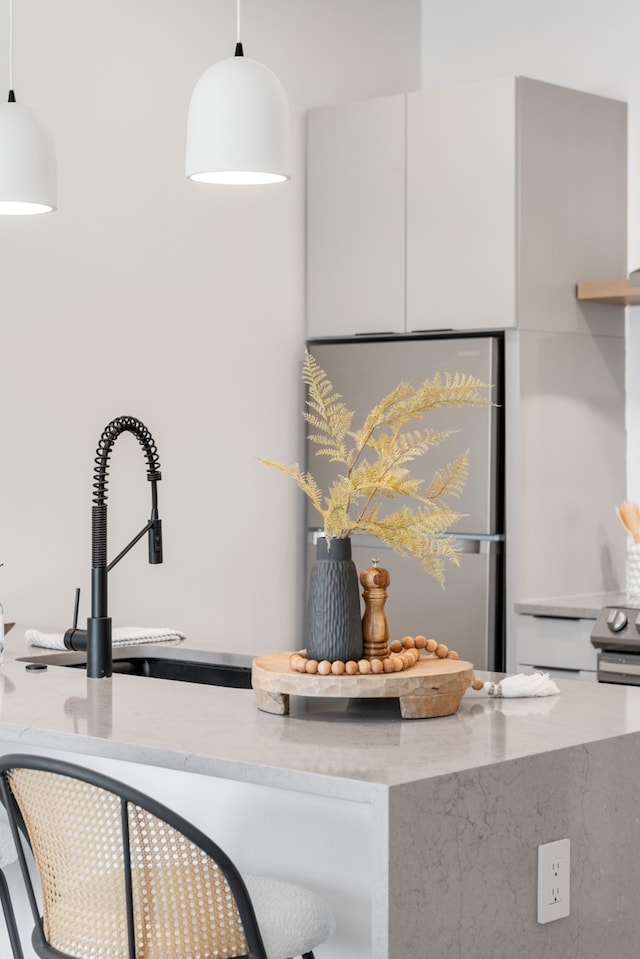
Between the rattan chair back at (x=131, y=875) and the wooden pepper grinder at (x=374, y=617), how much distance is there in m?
0.56

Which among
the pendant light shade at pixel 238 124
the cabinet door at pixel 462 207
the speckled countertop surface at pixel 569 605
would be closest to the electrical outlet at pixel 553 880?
the pendant light shade at pixel 238 124

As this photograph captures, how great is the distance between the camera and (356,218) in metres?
4.67

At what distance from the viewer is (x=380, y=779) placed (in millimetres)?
1821

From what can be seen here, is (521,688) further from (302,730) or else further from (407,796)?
(407,796)

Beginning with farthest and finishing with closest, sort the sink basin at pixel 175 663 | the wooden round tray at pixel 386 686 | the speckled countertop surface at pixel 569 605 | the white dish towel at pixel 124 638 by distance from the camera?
1. the speckled countertop surface at pixel 569 605
2. the white dish towel at pixel 124 638
3. the sink basin at pixel 175 663
4. the wooden round tray at pixel 386 686

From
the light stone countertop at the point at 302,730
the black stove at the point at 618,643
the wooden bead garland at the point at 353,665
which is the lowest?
the black stove at the point at 618,643

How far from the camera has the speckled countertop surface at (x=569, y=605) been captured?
4.10m

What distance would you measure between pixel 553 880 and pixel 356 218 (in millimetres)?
3033

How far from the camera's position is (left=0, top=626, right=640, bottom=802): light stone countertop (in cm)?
193

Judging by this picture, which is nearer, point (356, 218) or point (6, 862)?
point (6, 862)

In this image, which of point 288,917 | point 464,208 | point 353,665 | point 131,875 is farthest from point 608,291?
point 131,875

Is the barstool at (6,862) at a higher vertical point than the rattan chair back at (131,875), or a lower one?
lower

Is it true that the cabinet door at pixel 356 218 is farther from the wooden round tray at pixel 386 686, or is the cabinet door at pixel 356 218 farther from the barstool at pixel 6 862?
the barstool at pixel 6 862

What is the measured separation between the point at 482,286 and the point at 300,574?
48.2 inches
